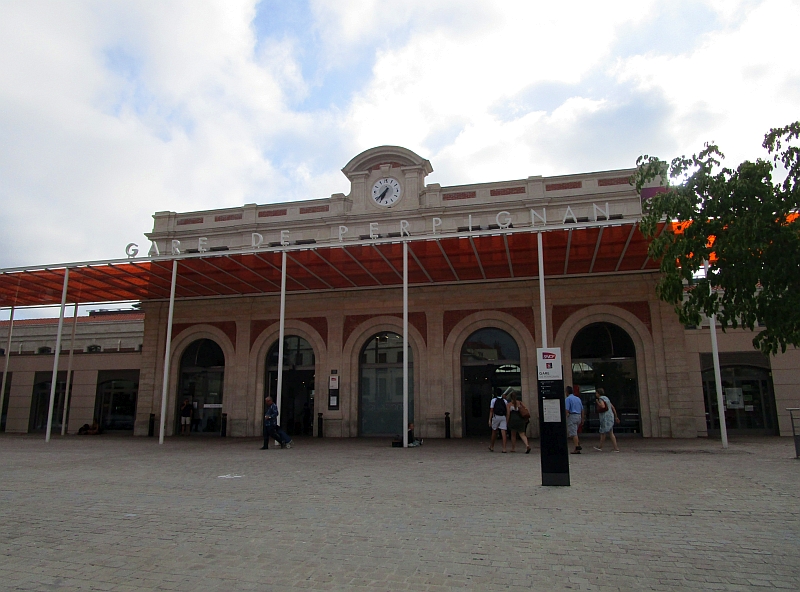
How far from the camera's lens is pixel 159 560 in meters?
5.30

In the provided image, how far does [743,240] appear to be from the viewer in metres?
5.53

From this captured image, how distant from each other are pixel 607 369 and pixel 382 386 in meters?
7.84

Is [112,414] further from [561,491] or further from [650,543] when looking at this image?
[650,543]

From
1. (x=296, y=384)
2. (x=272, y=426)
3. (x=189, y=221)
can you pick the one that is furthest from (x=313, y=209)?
(x=272, y=426)

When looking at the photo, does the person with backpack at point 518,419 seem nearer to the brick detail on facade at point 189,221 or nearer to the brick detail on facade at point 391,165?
the brick detail on facade at point 391,165

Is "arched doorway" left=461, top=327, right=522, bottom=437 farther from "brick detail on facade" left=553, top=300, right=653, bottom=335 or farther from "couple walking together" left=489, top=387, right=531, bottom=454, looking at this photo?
"couple walking together" left=489, top=387, right=531, bottom=454

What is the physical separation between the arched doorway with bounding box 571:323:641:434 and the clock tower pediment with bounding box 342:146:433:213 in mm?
8089

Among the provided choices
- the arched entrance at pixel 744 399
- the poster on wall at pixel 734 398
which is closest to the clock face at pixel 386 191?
the arched entrance at pixel 744 399

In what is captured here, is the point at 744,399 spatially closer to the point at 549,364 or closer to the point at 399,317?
the point at 399,317

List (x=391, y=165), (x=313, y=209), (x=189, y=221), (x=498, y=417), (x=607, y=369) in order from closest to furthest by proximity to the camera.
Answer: (x=498, y=417) < (x=607, y=369) < (x=391, y=165) < (x=313, y=209) < (x=189, y=221)

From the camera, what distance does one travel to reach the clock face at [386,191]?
74.4ft

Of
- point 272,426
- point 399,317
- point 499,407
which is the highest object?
point 399,317

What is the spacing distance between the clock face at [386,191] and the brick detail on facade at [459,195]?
180 centimetres

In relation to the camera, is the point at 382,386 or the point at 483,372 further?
the point at 382,386
